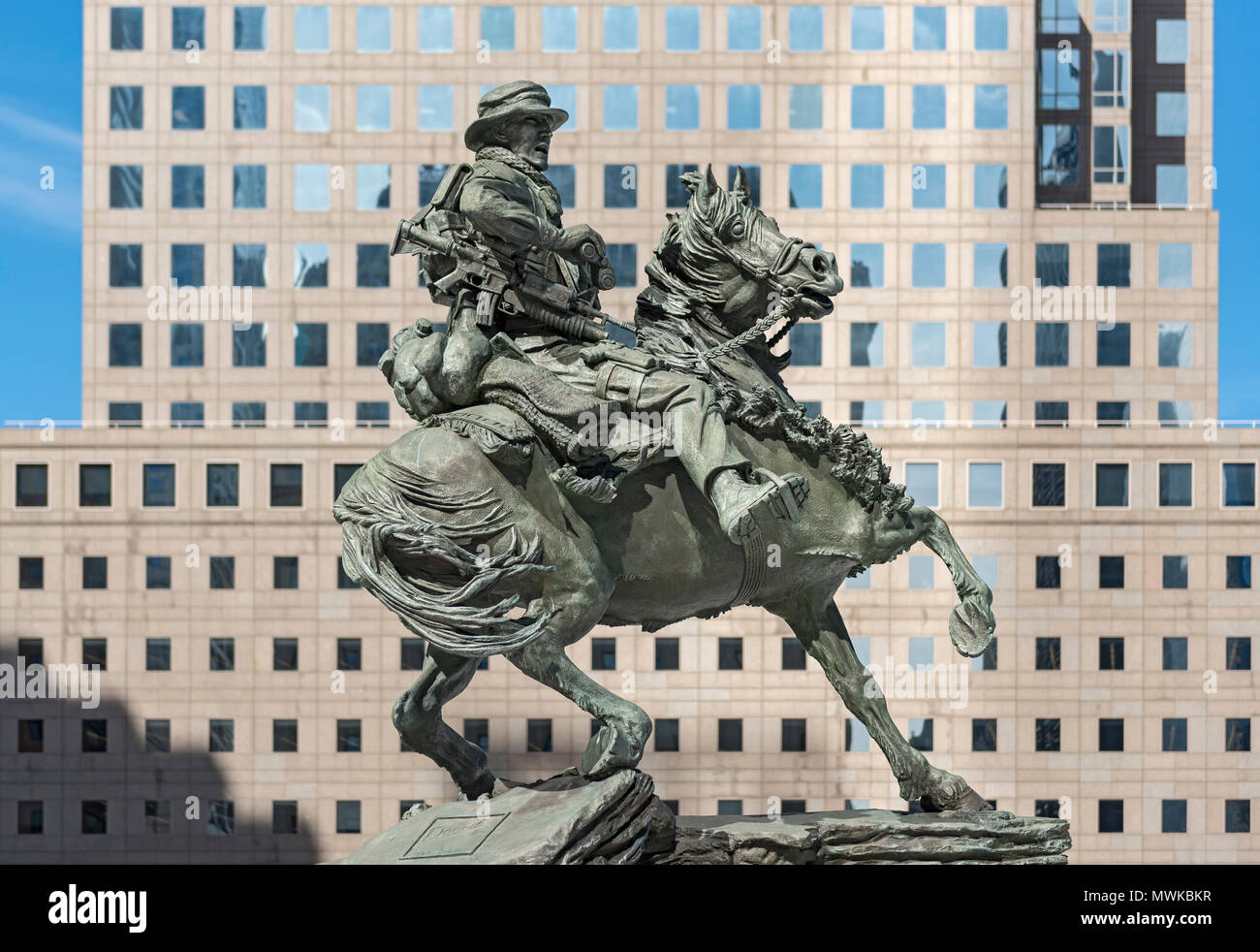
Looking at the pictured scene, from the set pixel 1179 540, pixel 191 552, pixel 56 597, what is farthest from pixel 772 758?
pixel 56 597

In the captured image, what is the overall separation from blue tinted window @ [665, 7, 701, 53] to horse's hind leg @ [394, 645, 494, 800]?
120ft

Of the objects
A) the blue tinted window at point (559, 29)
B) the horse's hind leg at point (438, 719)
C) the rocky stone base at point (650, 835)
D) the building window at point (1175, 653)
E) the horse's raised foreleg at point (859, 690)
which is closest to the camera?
the rocky stone base at point (650, 835)

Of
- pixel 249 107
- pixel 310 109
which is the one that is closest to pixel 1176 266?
pixel 310 109

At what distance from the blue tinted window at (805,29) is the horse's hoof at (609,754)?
125 ft

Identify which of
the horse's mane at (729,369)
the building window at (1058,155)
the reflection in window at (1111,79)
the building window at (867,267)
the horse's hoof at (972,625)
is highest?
the reflection in window at (1111,79)

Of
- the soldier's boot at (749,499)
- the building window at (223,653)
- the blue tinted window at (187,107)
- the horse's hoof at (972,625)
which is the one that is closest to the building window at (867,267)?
the blue tinted window at (187,107)

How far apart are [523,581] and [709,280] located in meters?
2.79

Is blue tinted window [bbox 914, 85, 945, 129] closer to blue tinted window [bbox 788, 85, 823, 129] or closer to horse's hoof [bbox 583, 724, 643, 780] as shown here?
blue tinted window [bbox 788, 85, 823, 129]

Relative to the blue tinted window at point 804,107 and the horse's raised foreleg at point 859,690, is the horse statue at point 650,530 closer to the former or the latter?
the horse's raised foreleg at point 859,690

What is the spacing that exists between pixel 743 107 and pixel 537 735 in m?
17.6

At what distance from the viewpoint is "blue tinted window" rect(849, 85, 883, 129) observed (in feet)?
152

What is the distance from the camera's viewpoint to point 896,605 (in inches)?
1726

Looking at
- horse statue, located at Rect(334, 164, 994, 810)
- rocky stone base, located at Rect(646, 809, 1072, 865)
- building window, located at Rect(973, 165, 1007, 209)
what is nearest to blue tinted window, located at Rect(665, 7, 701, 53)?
building window, located at Rect(973, 165, 1007, 209)

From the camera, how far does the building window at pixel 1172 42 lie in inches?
1992
